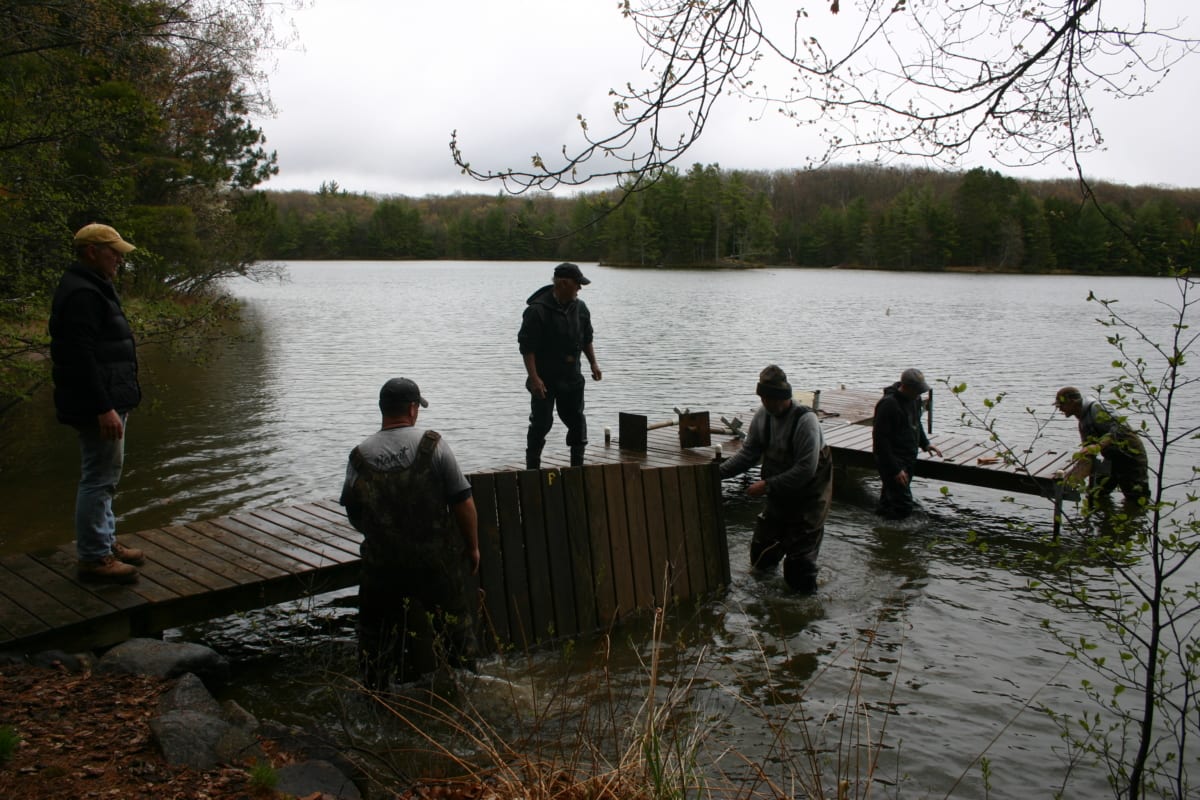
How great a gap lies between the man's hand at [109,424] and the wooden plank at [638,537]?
349 cm

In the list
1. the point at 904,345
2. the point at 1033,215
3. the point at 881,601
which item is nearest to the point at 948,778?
the point at 881,601

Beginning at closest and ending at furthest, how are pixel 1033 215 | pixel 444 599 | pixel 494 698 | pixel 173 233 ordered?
pixel 444 599, pixel 494 698, pixel 173 233, pixel 1033 215

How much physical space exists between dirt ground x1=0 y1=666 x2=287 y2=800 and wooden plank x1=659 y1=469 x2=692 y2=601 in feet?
11.5

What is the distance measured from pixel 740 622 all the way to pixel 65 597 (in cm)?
486

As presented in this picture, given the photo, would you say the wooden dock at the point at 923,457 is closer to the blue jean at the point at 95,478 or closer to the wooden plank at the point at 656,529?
the wooden plank at the point at 656,529

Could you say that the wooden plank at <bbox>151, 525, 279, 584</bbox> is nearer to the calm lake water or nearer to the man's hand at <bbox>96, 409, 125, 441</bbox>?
the calm lake water

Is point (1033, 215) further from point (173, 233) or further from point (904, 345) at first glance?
point (173, 233)

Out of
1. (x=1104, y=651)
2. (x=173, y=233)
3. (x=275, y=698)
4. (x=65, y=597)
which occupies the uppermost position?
(x=173, y=233)

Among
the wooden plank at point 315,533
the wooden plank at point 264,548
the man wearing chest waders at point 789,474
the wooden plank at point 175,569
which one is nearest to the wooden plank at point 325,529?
the wooden plank at point 315,533

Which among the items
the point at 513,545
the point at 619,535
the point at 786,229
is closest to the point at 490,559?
the point at 513,545

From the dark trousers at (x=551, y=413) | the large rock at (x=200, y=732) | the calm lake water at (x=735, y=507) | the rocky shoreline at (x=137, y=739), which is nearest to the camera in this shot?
the rocky shoreline at (x=137, y=739)

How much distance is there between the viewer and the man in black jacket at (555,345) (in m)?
8.21

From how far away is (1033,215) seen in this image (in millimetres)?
86812

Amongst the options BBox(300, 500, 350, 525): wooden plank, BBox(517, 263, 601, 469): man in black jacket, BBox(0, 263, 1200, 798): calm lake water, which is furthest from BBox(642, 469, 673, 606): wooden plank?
BBox(300, 500, 350, 525): wooden plank
